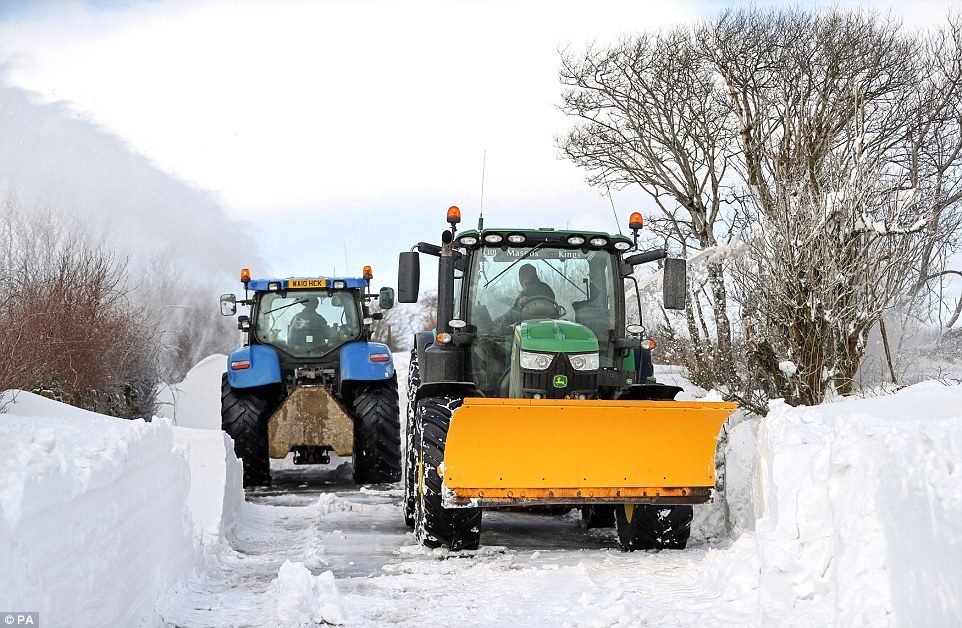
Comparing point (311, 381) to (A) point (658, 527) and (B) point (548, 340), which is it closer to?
(B) point (548, 340)

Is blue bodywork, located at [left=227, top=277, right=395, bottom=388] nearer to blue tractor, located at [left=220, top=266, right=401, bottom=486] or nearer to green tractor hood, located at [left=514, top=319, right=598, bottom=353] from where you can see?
blue tractor, located at [left=220, top=266, right=401, bottom=486]

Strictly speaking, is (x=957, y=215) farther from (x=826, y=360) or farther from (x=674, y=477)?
(x=674, y=477)

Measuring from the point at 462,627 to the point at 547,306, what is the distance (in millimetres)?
3424

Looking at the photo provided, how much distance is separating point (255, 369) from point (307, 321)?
1.16m

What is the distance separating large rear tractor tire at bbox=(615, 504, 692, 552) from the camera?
291 inches

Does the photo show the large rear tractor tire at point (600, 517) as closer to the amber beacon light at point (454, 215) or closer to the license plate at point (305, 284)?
the amber beacon light at point (454, 215)

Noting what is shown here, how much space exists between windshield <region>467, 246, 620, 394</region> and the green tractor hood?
483mm

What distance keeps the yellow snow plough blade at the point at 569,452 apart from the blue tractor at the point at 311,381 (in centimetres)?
471

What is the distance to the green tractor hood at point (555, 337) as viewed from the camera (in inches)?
287

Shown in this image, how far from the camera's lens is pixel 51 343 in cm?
1248

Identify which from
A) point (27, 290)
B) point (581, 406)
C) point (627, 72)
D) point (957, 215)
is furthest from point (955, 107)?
point (27, 290)

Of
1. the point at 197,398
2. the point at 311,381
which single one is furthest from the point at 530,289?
the point at 197,398

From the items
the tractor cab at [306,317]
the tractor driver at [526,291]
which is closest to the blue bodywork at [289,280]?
the tractor cab at [306,317]

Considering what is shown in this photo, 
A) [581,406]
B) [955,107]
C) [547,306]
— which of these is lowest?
[581,406]
